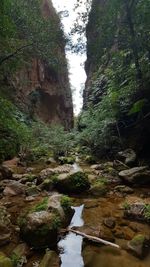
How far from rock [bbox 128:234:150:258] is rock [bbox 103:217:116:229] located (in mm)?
789

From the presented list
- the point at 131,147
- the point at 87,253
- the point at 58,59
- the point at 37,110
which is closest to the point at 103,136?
the point at 131,147

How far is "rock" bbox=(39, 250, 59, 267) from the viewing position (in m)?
3.71

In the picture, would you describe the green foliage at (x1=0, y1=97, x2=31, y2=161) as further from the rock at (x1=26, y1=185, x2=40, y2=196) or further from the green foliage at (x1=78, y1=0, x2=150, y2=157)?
the green foliage at (x1=78, y1=0, x2=150, y2=157)

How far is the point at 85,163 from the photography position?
1277 centimetres

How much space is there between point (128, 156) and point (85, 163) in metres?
2.80

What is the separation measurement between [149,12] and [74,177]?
6.28 meters

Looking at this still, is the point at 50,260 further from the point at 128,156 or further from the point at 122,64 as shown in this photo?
the point at 122,64

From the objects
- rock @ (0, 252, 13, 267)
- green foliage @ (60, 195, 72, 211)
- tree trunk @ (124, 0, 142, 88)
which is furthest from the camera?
tree trunk @ (124, 0, 142, 88)

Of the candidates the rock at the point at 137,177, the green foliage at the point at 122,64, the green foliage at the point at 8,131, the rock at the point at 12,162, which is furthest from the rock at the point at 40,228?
the rock at the point at 12,162

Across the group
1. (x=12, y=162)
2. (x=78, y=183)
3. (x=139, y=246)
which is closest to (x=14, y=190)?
(x=78, y=183)

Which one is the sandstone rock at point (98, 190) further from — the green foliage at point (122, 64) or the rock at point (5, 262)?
the rock at point (5, 262)

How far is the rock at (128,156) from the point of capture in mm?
9984

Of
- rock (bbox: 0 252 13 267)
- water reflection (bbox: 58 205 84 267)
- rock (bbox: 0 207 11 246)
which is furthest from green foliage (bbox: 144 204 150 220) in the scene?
rock (bbox: 0 252 13 267)

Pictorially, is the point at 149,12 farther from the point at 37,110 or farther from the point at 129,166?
the point at 37,110
